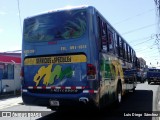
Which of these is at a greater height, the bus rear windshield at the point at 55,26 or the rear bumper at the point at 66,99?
the bus rear windshield at the point at 55,26

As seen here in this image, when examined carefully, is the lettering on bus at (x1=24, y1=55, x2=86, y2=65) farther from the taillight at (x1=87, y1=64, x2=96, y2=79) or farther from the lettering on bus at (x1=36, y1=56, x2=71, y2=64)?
the taillight at (x1=87, y1=64, x2=96, y2=79)

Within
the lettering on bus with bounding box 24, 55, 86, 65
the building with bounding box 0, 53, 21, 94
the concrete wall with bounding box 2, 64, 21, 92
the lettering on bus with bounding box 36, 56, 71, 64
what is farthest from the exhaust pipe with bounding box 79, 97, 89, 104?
the concrete wall with bounding box 2, 64, 21, 92

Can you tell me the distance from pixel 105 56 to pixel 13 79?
16.0 metres

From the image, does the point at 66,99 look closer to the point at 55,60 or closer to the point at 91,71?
the point at 91,71

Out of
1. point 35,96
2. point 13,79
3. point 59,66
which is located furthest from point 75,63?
point 13,79

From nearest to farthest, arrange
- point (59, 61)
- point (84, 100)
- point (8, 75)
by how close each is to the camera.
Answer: point (84, 100)
point (59, 61)
point (8, 75)

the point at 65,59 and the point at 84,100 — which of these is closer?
the point at 84,100

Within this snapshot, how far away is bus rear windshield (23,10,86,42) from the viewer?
27.5 ft

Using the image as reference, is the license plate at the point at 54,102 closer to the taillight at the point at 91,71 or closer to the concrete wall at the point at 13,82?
the taillight at the point at 91,71

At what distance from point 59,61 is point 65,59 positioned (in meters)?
0.22

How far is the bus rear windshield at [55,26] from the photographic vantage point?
27.5 feet

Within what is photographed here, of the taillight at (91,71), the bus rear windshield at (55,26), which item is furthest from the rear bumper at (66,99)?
the bus rear windshield at (55,26)

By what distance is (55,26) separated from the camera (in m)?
8.67

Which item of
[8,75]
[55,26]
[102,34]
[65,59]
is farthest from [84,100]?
[8,75]
